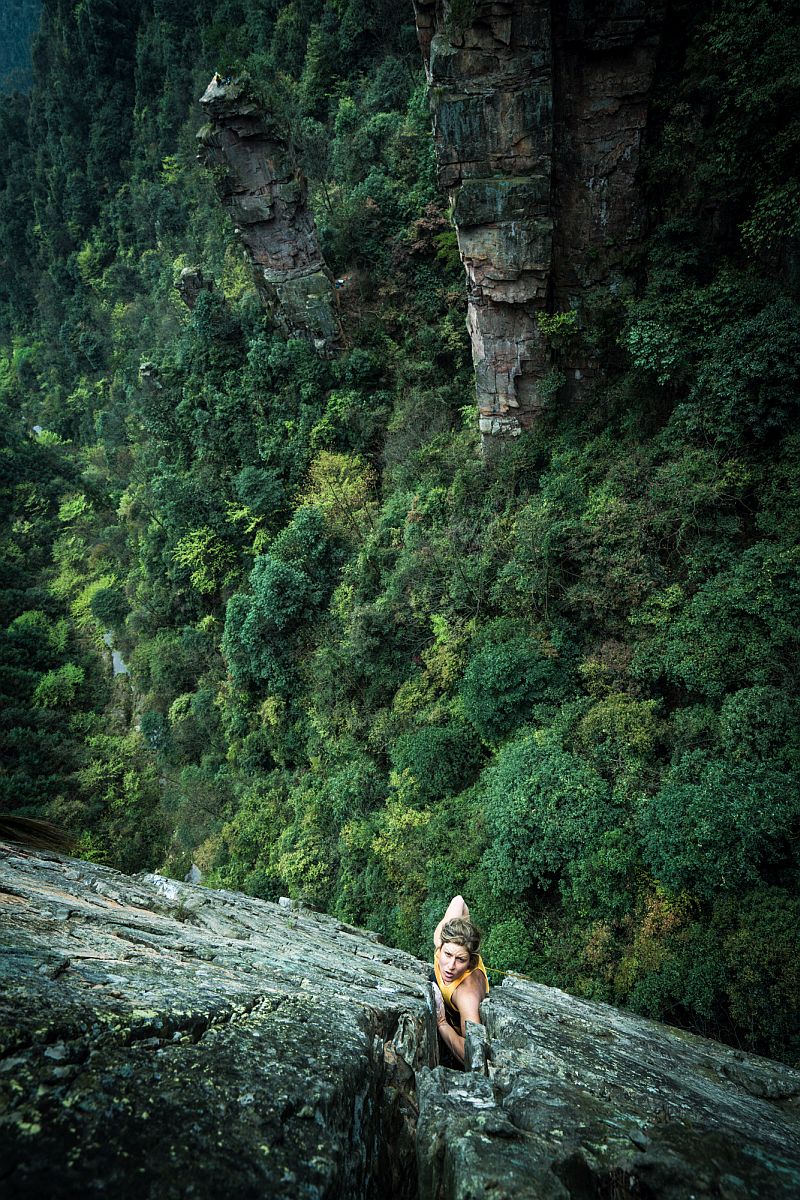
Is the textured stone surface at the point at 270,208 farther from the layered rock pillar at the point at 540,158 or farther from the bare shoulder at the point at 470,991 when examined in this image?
the bare shoulder at the point at 470,991

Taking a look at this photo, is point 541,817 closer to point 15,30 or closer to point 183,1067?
point 183,1067

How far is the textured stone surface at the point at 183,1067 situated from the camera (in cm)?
201

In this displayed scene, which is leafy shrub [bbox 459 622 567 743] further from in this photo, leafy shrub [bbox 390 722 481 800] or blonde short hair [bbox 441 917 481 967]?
blonde short hair [bbox 441 917 481 967]

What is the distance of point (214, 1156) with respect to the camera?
2.16 meters

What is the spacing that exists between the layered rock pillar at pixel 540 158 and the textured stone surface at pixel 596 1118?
13.4 metres

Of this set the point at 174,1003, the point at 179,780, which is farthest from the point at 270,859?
the point at 174,1003

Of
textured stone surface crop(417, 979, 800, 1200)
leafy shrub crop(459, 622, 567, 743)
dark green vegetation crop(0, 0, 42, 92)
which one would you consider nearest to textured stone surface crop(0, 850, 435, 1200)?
textured stone surface crop(417, 979, 800, 1200)

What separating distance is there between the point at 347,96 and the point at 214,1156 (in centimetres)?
3281

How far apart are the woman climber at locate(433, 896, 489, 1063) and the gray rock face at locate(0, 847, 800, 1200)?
17.0 inches

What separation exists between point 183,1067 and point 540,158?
51.3 feet

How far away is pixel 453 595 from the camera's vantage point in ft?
46.0

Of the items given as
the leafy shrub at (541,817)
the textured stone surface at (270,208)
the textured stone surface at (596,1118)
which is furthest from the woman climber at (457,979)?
the textured stone surface at (270,208)

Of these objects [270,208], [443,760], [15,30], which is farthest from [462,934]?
[15,30]

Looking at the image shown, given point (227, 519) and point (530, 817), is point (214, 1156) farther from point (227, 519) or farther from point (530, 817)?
point (227, 519)
